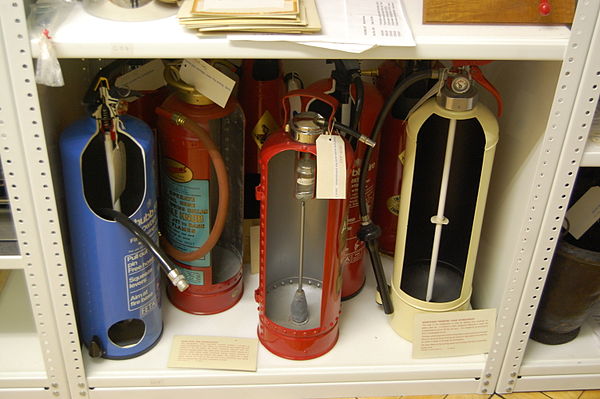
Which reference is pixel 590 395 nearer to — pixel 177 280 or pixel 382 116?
pixel 382 116

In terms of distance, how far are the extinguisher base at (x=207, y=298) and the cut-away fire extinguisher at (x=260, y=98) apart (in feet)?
0.90

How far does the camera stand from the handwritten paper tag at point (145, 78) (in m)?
1.17

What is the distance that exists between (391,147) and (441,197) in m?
0.23

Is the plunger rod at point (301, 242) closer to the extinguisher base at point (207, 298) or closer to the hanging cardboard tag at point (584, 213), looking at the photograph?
the extinguisher base at point (207, 298)

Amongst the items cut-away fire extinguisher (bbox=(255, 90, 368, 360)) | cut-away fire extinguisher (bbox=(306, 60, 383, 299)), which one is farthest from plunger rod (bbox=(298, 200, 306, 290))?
cut-away fire extinguisher (bbox=(306, 60, 383, 299))

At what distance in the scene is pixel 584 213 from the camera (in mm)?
1190

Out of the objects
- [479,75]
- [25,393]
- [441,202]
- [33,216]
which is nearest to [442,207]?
[441,202]

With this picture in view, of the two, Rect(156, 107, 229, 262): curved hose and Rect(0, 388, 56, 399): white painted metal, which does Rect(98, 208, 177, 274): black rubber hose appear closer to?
Rect(156, 107, 229, 262): curved hose

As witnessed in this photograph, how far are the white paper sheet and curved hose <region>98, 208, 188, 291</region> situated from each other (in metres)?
0.35

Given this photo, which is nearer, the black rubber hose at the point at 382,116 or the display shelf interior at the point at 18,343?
the black rubber hose at the point at 382,116

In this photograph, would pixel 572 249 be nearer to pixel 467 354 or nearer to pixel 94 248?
pixel 467 354

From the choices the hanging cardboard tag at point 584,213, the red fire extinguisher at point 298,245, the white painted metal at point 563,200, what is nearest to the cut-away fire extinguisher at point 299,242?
the red fire extinguisher at point 298,245

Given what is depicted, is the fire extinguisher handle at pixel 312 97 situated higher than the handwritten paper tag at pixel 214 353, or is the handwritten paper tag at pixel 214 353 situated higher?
the fire extinguisher handle at pixel 312 97

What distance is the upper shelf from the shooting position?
0.87 m
